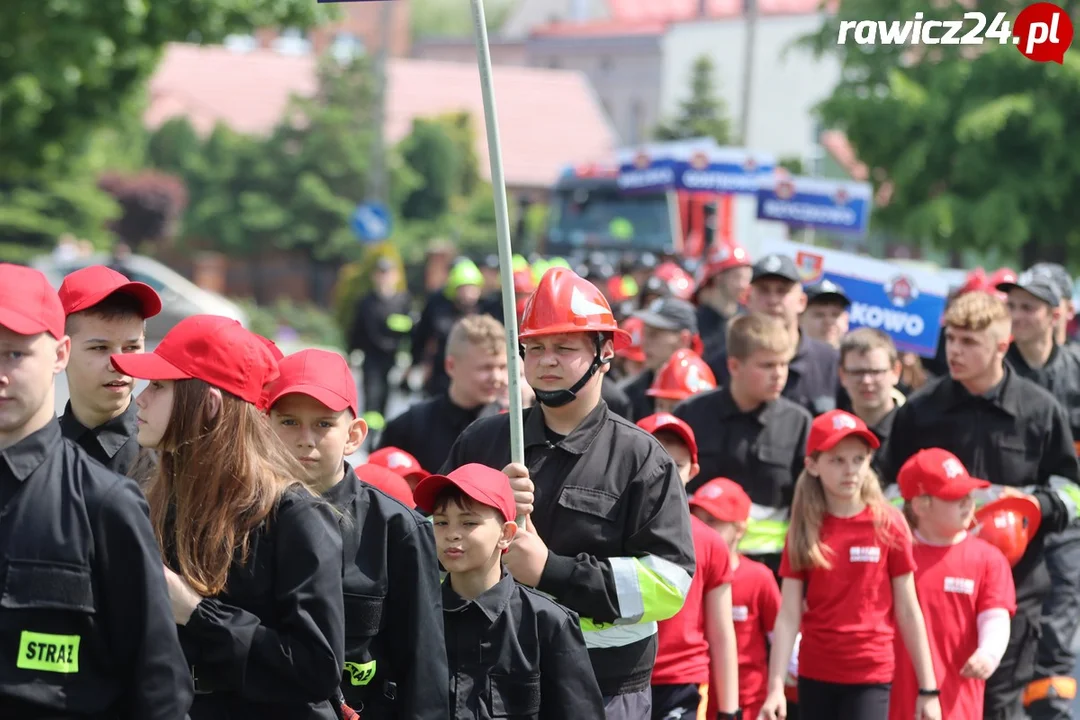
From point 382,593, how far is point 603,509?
2.91 ft

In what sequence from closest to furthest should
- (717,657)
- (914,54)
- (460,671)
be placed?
(460,671)
(717,657)
(914,54)

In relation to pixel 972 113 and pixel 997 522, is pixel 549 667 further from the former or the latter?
pixel 972 113

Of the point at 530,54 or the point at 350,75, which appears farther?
the point at 530,54

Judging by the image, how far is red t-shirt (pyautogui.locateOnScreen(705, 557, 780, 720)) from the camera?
262 inches

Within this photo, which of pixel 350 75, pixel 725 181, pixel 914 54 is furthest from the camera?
pixel 350 75

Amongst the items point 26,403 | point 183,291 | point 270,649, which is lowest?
point 183,291

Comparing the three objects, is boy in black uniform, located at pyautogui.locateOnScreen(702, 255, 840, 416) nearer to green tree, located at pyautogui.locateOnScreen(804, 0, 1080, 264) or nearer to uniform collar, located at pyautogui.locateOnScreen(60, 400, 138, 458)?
uniform collar, located at pyautogui.locateOnScreen(60, 400, 138, 458)

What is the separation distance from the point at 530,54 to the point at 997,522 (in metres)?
84.5

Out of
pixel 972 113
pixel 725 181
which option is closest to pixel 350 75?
pixel 972 113

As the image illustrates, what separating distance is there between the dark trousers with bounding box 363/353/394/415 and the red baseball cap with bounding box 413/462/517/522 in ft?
45.5

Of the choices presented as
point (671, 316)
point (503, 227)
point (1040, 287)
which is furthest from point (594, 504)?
point (1040, 287)

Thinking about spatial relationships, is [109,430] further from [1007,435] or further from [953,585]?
[1007,435]

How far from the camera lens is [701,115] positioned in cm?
6319

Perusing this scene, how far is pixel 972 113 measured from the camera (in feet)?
94.6
